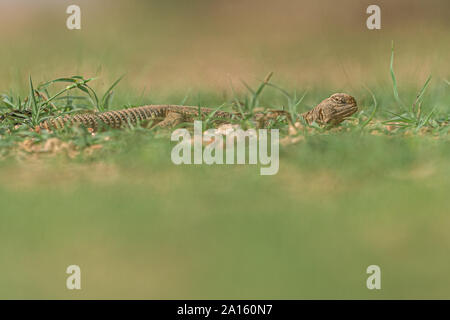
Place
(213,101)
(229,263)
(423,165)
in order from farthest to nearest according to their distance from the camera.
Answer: (213,101) → (423,165) → (229,263)

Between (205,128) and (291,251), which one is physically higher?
(205,128)

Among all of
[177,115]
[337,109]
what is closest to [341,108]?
[337,109]

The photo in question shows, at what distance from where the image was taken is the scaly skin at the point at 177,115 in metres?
5.47

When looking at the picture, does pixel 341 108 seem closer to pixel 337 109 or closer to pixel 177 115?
pixel 337 109

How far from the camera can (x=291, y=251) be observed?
317 centimetres

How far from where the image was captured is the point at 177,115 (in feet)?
19.1

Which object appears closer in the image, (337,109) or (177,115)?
(337,109)

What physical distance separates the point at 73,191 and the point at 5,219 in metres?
0.45

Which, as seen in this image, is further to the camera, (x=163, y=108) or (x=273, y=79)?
(x=273, y=79)

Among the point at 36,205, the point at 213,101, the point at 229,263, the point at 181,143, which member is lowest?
the point at 229,263

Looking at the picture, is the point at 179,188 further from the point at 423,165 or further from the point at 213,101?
the point at 213,101

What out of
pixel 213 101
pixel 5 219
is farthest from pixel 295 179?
pixel 213 101

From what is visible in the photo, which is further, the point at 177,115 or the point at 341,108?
the point at 177,115

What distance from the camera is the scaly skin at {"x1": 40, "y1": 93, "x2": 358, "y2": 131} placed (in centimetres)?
547
